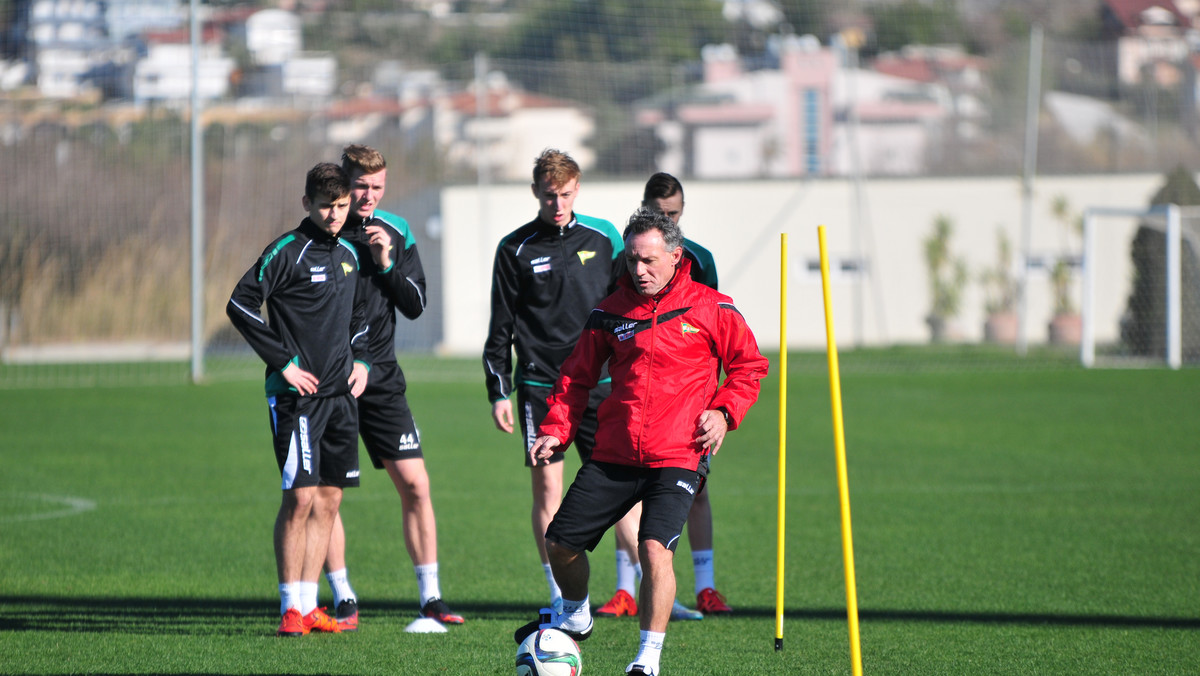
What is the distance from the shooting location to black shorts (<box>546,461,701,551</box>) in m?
4.72

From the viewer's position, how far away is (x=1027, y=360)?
2297 cm

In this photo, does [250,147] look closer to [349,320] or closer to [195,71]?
[195,71]

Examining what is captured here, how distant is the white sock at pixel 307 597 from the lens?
584 cm

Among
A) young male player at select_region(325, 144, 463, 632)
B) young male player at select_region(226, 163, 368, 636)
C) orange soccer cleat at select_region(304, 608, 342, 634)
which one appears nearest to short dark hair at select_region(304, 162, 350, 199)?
young male player at select_region(226, 163, 368, 636)

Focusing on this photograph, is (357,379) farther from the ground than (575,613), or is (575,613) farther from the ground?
(357,379)

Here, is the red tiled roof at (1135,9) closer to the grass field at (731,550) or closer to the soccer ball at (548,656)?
the grass field at (731,550)

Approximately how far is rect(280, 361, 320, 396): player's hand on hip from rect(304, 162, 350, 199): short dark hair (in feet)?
2.66

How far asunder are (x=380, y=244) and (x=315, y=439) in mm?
993

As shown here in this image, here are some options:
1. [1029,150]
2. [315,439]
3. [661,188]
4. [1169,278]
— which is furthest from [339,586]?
[1029,150]

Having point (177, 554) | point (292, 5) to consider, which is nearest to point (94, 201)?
point (177, 554)

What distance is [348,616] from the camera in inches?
237

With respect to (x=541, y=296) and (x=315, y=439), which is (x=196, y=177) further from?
(x=315, y=439)

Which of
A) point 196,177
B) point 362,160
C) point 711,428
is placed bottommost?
point 711,428

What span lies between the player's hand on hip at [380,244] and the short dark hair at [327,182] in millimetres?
259
